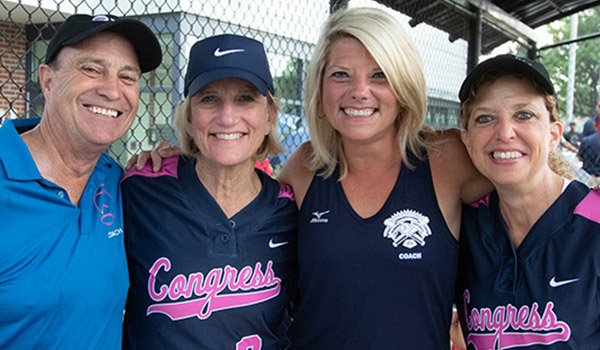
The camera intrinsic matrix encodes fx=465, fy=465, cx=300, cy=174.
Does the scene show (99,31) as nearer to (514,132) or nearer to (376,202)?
(376,202)

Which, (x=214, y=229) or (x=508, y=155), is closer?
(x=508, y=155)

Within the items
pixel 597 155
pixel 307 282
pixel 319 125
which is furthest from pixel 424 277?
pixel 597 155

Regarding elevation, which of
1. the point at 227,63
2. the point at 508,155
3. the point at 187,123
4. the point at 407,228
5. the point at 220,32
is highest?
the point at 220,32

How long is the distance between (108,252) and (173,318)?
354 millimetres

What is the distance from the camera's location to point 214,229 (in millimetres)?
1909

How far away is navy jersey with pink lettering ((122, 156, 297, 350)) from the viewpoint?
180 centimetres

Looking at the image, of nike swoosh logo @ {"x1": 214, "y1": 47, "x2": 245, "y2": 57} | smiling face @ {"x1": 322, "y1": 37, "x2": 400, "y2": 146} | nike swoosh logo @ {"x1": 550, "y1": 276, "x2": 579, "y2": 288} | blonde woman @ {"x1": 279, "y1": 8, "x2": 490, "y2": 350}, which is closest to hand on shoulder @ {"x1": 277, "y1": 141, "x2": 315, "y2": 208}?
blonde woman @ {"x1": 279, "y1": 8, "x2": 490, "y2": 350}

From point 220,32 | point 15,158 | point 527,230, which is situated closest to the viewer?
point 15,158

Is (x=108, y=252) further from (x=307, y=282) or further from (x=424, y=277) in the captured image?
(x=424, y=277)

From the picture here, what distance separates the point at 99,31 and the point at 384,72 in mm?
1148

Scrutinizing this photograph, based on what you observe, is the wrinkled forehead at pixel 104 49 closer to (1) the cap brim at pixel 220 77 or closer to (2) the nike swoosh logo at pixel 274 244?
(1) the cap brim at pixel 220 77

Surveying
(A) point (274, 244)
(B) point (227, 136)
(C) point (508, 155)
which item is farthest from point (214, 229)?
(C) point (508, 155)

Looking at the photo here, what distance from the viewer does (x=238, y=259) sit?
189cm

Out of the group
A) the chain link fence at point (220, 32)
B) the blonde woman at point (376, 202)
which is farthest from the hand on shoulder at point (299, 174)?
the chain link fence at point (220, 32)
